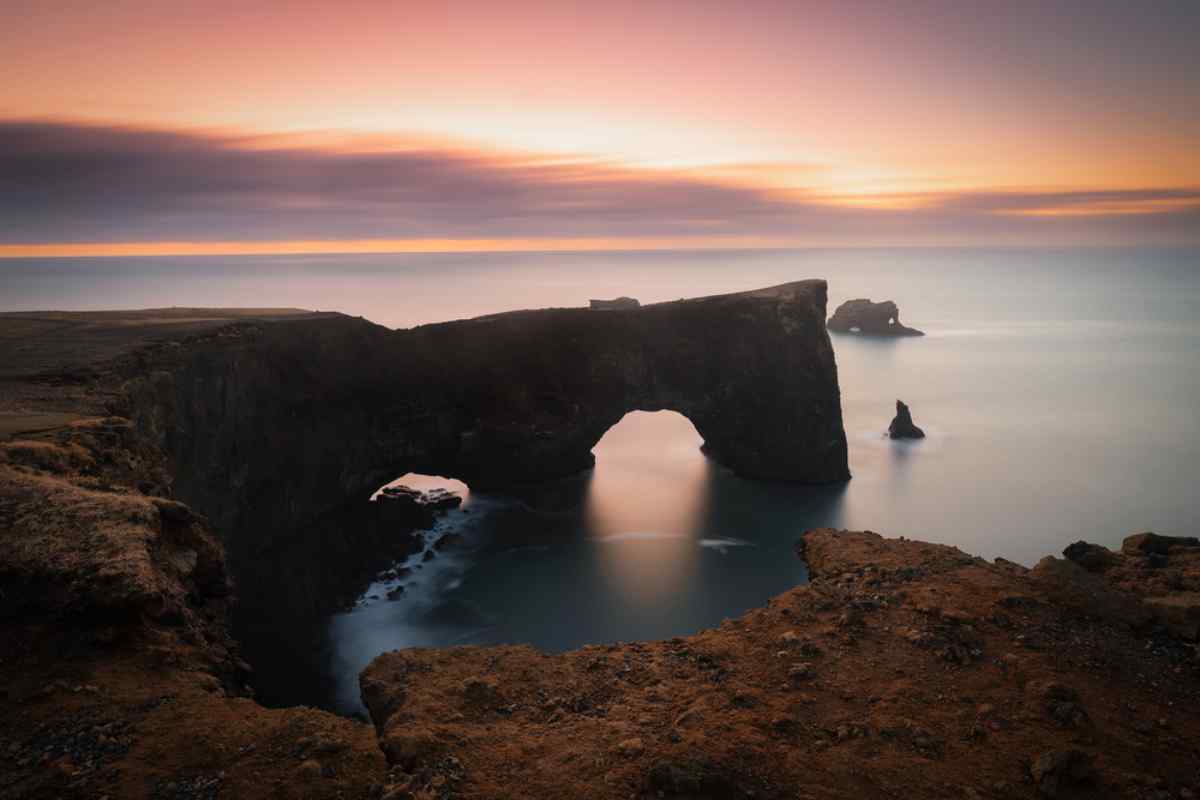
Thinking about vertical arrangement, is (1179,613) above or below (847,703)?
above

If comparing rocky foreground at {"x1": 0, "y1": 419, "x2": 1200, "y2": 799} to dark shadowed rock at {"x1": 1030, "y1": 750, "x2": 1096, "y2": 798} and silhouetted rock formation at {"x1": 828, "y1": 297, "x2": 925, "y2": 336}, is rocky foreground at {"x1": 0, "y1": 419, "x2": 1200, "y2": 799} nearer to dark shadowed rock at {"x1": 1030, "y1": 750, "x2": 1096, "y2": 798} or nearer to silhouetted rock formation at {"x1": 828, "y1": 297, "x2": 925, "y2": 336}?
dark shadowed rock at {"x1": 1030, "y1": 750, "x2": 1096, "y2": 798}

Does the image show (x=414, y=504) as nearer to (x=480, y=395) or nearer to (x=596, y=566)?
(x=480, y=395)

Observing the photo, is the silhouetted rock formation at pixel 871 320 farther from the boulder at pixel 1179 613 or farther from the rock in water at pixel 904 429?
the boulder at pixel 1179 613

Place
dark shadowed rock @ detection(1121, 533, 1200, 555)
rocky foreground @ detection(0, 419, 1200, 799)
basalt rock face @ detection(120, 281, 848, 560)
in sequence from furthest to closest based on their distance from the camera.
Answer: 1. basalt rock face @ detection(120, 281, 848, 560)
2. dark shadowed rock @ detection(1121, 533, 1200, 555)
3. rocky foreground @ detection(0, 419, 1200, 799)

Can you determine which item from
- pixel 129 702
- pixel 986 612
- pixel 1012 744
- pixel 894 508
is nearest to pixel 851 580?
pixel 986 612

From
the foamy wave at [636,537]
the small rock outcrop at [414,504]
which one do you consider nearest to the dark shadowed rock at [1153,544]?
the foamy wave at [636,537]

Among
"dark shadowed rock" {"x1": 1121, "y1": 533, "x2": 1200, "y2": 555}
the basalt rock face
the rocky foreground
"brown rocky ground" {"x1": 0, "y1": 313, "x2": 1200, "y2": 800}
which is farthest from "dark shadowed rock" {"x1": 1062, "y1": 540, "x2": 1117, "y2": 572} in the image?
the basalt rock face

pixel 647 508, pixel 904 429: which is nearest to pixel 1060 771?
pixel 647 508

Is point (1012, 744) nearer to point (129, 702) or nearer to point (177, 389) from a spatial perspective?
point (129, 702)
